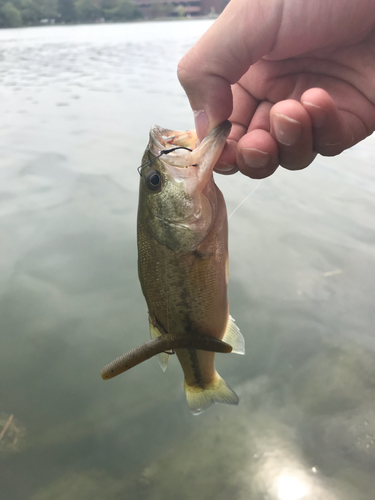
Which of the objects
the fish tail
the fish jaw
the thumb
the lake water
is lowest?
the lake water

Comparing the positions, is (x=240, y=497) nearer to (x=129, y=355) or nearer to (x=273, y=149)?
(x=129, y=355)

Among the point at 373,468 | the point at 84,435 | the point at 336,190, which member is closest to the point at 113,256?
the point at 84,435

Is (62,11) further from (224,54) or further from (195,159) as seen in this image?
(195,159)

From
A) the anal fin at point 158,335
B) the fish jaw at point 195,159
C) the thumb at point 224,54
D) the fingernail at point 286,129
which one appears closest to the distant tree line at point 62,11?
the thumb at point 224,54

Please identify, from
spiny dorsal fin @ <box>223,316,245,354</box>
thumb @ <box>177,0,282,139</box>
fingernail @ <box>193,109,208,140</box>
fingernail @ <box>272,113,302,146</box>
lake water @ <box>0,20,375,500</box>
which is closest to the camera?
fingernail @ <box>272,113,302,146</box>

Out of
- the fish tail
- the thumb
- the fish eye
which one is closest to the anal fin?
the fish tail

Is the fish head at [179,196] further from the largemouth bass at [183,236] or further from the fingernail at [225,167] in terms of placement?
the fingernail at [225,167]

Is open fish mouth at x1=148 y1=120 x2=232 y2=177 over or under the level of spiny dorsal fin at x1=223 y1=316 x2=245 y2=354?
over

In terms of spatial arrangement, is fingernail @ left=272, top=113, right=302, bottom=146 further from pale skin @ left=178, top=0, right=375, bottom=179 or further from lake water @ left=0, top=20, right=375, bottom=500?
lake water @ left=0, top=20, right=375, bottom=500
